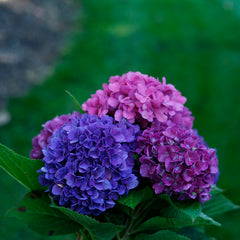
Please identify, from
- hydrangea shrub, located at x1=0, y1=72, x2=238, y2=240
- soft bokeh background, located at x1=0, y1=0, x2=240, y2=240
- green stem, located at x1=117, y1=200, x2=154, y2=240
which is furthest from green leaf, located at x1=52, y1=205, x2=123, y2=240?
soft bokeh background, located at x1=0, y1=0, x2=240, y2=240

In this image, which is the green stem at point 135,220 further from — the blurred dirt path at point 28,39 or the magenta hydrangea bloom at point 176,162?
the blurred dirt path at point 28,39

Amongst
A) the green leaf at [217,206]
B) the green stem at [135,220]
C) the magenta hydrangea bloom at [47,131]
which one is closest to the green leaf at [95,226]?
the green stem at [135,220]

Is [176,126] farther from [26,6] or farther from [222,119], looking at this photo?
[26,6]

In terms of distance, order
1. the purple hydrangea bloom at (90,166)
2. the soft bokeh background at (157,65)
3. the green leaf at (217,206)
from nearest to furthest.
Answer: the purple hydrangea bloom at (90,166) < the green leaf at (217,206) < the soft bokeh background at (157,65)

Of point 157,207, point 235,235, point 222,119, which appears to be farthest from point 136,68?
point 157,207

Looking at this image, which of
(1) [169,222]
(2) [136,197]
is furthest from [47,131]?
(1) [169,222]

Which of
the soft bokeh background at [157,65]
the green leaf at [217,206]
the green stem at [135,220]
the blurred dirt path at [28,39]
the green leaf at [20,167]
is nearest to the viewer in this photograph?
the green leaf at [20,167]

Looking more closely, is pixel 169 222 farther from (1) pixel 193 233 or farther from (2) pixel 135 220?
(1) pixel 193 233
